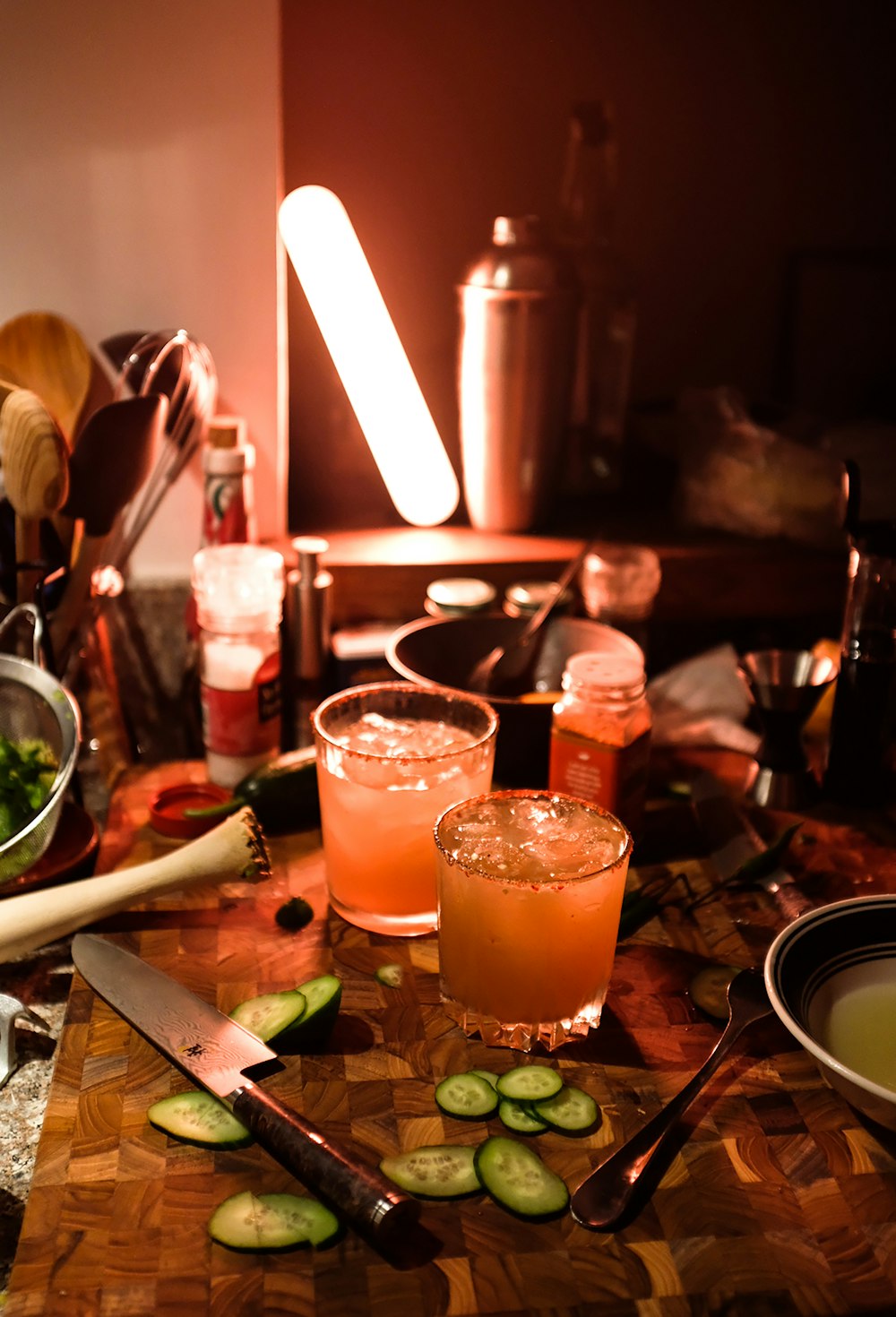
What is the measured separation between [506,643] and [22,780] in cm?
54

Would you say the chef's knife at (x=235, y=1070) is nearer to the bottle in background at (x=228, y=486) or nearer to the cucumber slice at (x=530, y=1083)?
the cucumber slice at (x=530, y=1083)

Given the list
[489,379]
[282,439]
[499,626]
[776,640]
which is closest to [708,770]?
[499,626]

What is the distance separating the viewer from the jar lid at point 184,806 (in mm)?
1135

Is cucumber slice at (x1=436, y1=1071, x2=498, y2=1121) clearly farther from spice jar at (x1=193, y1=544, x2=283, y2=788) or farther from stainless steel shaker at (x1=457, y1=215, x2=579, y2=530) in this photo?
stainless steel shaker at (x1=457, y1=215, x2=579, y2=530)

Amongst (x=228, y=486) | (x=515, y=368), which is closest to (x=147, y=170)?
(x=228, y=486)

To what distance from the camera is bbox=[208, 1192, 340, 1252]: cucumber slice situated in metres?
0.69

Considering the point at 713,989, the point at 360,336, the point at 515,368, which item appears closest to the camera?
the point at 713,989

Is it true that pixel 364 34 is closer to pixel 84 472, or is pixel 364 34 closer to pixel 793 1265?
pixel 84 472

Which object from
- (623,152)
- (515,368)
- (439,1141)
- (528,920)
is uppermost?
(623,152)

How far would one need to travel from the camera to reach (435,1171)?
741 mm

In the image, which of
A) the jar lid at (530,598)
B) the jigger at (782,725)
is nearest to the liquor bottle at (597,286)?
the jar lid at (530,598)

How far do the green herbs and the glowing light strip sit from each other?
1.82ft

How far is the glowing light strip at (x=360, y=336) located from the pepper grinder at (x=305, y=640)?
0.17 m

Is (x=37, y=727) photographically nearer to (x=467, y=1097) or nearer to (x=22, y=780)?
(x=22, y=780)
